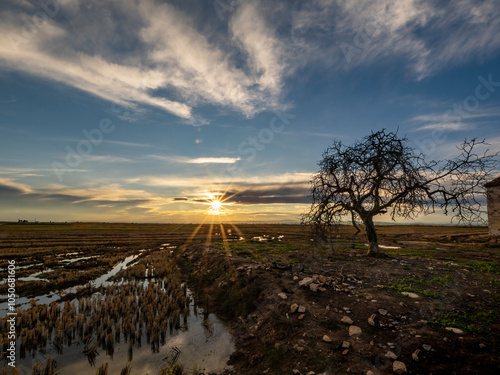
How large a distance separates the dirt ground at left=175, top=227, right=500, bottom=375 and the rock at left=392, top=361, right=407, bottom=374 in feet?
0.06

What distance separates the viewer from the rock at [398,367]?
5078 millimetres

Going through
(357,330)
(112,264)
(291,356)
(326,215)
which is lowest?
(112,264)

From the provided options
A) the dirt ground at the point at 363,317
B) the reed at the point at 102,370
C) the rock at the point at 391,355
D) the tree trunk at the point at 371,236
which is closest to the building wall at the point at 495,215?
the dirt ground at the point at 363,317

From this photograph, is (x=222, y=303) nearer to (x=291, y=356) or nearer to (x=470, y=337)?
(x=291, y=356)

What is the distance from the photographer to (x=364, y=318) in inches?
294

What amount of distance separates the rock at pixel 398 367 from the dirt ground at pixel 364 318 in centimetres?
2

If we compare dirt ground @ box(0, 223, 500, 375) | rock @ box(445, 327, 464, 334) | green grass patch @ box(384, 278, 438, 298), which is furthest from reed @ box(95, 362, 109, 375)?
green grass patch @ box(384, 278, 438, 298)

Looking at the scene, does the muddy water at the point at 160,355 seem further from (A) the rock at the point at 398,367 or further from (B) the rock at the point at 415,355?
(B) the rock at the point at 415,355

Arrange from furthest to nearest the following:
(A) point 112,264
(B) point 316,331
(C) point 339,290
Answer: (A) point 112,264, (C) point 339,290, (B) point 316,331

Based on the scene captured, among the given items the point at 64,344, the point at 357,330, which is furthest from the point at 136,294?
the point at 357,330

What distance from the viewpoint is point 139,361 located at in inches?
299

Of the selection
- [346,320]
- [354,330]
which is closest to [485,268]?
[346,320]

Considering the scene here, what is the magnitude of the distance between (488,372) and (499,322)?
3050 millimetres

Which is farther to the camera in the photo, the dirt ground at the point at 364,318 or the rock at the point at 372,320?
the rock at the point at 372,320
